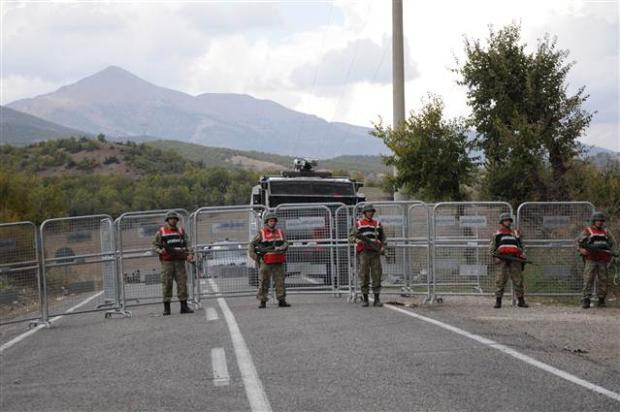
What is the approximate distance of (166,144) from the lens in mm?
154625

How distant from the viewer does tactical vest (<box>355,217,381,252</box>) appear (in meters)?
17.1

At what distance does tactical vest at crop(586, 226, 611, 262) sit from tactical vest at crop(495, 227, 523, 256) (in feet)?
4.38

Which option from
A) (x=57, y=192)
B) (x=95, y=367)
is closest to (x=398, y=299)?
(x=95, y=367)

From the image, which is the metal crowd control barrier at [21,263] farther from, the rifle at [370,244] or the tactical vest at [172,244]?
the rifle at [370,244]

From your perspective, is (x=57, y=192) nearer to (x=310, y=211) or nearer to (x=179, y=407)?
(x=310, y=211)

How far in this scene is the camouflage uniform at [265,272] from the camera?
17.2 meters

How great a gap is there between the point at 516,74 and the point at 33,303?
65.3 ft

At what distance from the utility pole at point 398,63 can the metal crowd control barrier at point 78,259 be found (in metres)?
20.4

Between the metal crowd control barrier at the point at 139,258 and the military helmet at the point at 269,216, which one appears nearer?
the military helmet at the point at 269,216

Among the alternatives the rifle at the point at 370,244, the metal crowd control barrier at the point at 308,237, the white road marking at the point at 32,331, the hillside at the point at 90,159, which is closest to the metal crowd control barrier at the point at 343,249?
the metal crowd control barrier at the point at 308,237

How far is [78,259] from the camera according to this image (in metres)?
17.2

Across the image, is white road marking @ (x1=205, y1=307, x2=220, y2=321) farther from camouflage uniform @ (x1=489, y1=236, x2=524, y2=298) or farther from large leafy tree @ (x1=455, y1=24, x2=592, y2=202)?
large leafy tree @ (x1=455, y1=24, x2=592, y2=202)

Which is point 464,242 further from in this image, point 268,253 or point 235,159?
point 235,159

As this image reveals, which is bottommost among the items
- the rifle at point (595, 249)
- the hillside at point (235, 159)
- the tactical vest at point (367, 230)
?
the rifle at point (595, 249)
